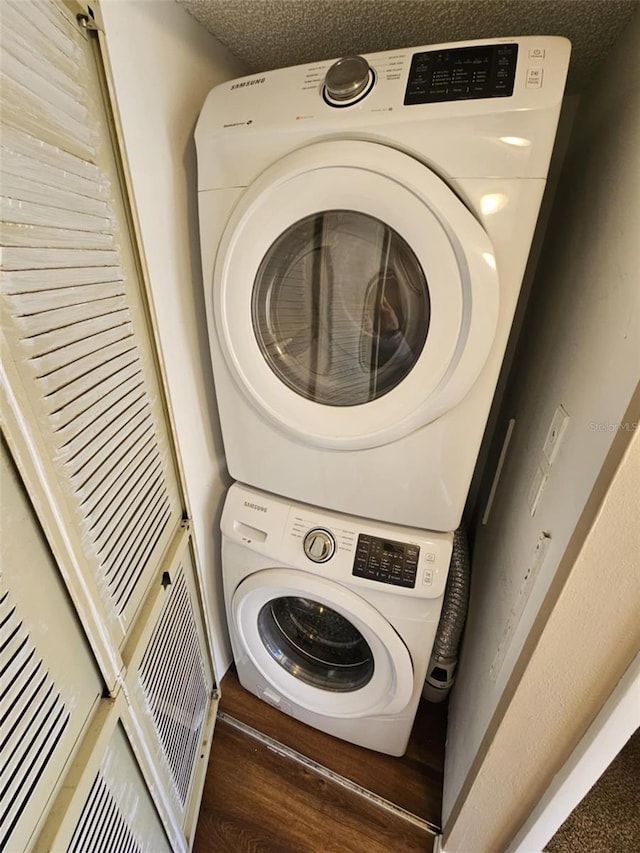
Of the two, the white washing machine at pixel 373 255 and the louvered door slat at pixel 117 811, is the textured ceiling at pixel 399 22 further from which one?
the louvered door slat at pixel 117 811

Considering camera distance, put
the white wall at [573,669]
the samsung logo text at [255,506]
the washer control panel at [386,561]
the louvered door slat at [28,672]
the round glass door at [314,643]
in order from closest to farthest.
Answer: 1. the louvered door slat at [28,672]
2. the white wall at [573,669]
3. the washer control panel at [386,561]
4. the samsung logo text at [255,506]
5. the round glass door at [314,643]

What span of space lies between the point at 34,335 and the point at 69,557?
29cm

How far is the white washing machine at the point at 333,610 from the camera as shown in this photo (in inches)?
40.7

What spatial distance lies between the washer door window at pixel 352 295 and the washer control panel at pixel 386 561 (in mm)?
272

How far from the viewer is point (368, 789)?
126 cm

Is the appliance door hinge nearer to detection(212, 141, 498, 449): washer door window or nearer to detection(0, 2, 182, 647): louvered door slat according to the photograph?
detection(0, 2, 182, 647): louvered door slat

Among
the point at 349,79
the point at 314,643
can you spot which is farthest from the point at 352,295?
the point at 314,643

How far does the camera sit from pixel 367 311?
0.93 metres

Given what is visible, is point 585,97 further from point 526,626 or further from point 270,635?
point 270,635

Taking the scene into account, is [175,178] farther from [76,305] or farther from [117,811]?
[117,811]

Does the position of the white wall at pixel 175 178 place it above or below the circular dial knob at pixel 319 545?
above

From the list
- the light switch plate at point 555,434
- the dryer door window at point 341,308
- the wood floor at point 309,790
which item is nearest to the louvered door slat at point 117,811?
the wood floor at point 309,790

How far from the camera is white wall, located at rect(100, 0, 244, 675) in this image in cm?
78

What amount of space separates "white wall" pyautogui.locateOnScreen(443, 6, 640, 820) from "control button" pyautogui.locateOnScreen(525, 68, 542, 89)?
0.57 feet
